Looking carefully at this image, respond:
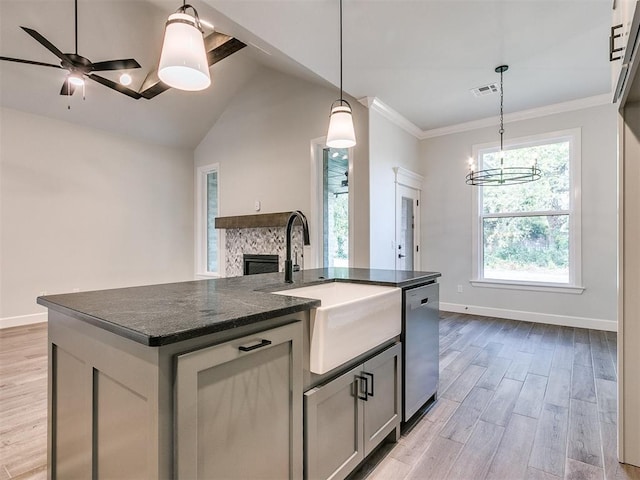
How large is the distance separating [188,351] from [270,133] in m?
4.83

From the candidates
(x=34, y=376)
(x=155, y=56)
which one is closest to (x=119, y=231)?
(x=155, y=56)

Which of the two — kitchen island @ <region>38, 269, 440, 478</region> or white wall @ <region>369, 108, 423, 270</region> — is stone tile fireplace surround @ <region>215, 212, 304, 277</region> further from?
kitchen island @ <region>38, 269, 440, 478</region>

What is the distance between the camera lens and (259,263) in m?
5.48

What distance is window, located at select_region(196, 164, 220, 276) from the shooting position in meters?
6.52

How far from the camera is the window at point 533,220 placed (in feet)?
14.4

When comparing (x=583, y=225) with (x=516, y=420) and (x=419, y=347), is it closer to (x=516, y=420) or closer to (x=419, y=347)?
(x=516, y=420)

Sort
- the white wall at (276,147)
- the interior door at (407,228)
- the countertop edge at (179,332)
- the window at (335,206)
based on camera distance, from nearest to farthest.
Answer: the countertop edge at (179,332)
the white wall at (276,147)
the window at (335,206)
the interior door at (407,228)

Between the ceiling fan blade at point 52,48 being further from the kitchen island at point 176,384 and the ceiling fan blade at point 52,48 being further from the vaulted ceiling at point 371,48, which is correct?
the kitchen island at point 176,384

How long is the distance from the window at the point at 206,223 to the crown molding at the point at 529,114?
3988 mm

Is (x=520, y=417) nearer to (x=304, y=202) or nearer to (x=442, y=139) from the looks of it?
(x=304, y=202)

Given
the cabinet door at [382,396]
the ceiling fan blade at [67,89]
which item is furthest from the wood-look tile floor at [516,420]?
the ceiling fan blade at [67,89]

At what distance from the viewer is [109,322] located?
39.8 inches

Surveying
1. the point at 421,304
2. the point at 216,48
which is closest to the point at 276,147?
the point at 216,48

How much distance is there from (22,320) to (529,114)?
24.6 ft
